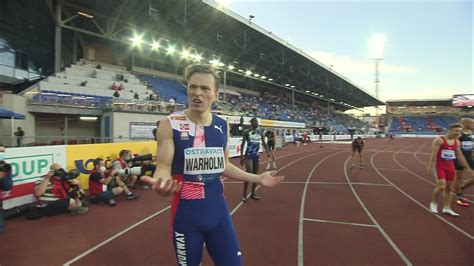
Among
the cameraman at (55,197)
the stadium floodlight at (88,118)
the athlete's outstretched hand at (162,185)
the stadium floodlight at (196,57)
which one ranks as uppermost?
the stadium floodlight at (196,57)

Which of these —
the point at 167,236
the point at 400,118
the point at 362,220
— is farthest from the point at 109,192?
the point at 400,118

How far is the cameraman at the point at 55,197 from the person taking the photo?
6105 mm

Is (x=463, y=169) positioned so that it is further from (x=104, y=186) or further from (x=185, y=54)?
(x=185, y=54)

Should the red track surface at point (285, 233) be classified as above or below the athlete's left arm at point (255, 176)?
below

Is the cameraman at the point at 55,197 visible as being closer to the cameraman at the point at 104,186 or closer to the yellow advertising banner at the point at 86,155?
the cameraman at the point at 104,186

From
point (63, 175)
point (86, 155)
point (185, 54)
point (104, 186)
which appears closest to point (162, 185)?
point (63, 175)

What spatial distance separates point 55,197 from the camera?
6.32m

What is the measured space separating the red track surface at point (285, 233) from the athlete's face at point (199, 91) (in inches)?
110

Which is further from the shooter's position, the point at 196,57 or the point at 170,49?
the point at 196,57

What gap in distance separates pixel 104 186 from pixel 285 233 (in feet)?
16.1

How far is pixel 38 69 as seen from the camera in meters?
23.1

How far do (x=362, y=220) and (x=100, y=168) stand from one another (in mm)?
6414

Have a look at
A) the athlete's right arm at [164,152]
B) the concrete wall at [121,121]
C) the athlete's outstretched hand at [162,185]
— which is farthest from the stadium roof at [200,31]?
the athlete's outstretched hand at [162,185]

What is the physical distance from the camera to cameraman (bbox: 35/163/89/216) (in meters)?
6.11
